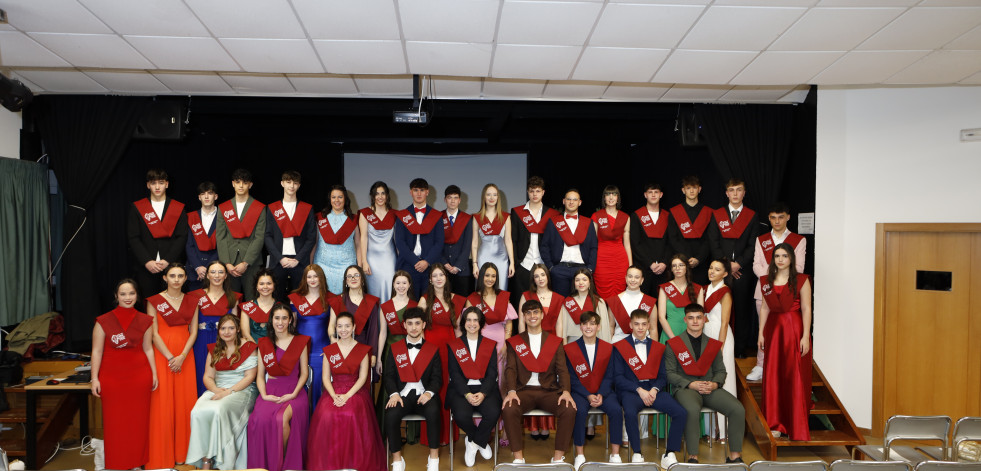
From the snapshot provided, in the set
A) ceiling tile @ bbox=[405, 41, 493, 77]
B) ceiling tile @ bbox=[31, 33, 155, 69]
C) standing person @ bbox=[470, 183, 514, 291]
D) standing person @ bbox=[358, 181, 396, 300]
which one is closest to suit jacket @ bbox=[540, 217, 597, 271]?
standing person @ bbox=[470, 183, 514, 291]

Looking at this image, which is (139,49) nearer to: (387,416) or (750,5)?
(387,416)

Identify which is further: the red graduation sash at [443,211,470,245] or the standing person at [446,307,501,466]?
the red graduation sash at [443,211,470,245]

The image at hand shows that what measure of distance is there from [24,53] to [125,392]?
7.49 feet

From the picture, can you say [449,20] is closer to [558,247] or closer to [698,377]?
[558,247]

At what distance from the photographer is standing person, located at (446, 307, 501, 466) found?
4.14m

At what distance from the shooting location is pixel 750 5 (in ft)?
10.4

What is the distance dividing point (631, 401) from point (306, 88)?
3532mm

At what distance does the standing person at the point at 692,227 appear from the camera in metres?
5.08

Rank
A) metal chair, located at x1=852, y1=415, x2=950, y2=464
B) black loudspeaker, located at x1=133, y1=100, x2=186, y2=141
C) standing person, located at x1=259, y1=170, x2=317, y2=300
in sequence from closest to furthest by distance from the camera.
→ metal chair, located at x1=852, y1=415, x2=950, y2=464 → standing person, located at x1=259, y1=170, x2=317, y2=300 → black loudspeaker, located at x1=133, y1=100, x2=186, y2=141

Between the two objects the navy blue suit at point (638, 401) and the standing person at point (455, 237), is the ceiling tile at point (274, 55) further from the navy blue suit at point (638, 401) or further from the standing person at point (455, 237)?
the navy blue suit at point (638, 401)

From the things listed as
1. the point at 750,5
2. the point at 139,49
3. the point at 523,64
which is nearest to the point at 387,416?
the point at 523,64

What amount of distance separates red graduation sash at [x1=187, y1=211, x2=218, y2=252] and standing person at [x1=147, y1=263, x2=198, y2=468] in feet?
1.34

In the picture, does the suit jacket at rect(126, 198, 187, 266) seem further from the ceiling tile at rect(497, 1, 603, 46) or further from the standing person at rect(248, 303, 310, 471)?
the ceiling tile at rect(497, 1, 603, 46)

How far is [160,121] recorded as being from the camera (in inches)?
206
